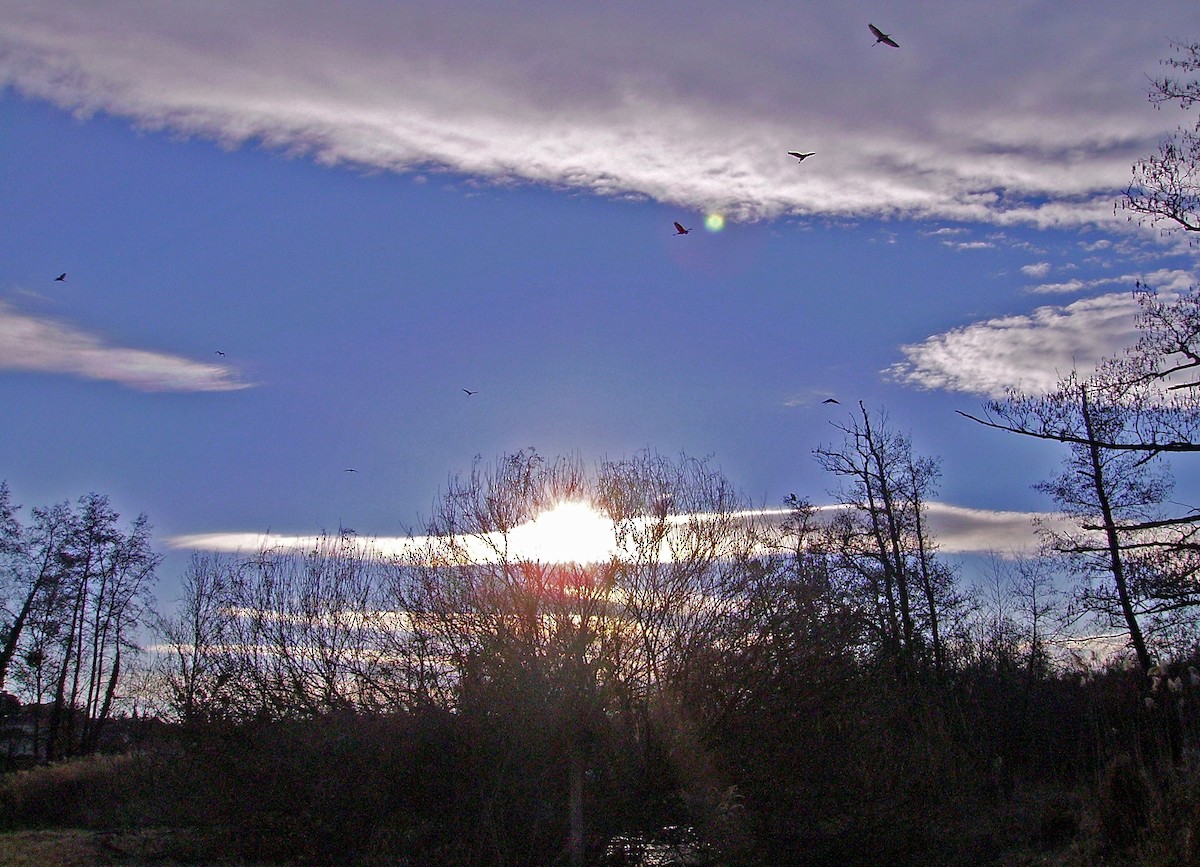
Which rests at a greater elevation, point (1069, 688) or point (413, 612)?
point (413, 612)

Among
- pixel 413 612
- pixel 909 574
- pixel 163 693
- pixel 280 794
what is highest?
pixel 909 574

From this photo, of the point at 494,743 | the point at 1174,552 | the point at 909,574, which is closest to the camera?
the point at 1174,552

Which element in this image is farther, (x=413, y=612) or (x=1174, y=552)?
(x=413, y=612)

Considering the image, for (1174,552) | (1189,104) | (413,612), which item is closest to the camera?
(1189,104)

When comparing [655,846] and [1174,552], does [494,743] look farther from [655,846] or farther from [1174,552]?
[1174,552]

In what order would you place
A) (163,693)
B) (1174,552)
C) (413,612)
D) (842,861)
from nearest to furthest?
(1174,552) → (842,861) → (413,612) → (163,693)

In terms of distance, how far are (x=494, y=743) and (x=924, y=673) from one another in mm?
15270

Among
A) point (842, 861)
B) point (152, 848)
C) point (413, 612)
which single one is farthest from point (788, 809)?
point (152, 848)

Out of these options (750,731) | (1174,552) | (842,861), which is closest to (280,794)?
(750,731)

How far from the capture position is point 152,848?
1984 cm

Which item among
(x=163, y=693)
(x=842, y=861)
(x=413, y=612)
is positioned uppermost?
(x=413, y=612)

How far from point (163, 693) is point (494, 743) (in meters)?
8.23

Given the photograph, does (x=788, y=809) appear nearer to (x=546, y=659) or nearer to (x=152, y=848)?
(x=546, y=659)

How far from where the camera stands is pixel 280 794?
16.1 metres
